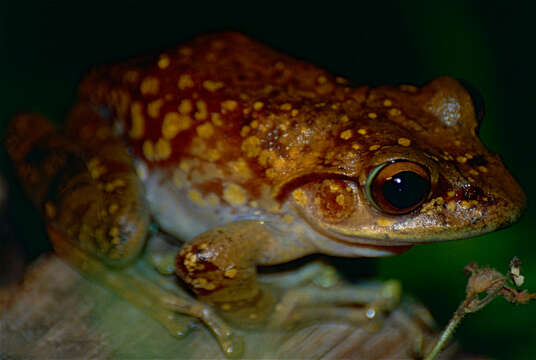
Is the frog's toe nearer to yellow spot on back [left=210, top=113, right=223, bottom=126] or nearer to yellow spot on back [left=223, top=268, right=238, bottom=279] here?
yellow spot on back [left=223, top=268, right=238, bottom=279]

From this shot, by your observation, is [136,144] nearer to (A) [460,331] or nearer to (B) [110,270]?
(B) [110,270]

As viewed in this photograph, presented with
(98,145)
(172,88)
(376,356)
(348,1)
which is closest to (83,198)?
(98,145)

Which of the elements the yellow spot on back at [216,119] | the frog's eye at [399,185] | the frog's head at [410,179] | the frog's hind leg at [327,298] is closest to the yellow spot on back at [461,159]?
the frog's head at [410,179]

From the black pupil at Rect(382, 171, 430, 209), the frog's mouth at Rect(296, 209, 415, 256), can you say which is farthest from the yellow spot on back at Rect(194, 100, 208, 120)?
the black pupil at Rect(382, 171, 430, 209)

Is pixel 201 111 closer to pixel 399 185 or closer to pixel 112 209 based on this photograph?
pixel 112 209

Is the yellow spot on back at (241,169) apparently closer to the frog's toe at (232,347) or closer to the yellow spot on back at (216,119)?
the yellow spot on back at (216,119)

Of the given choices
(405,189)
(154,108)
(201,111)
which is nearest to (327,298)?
(405,189)
